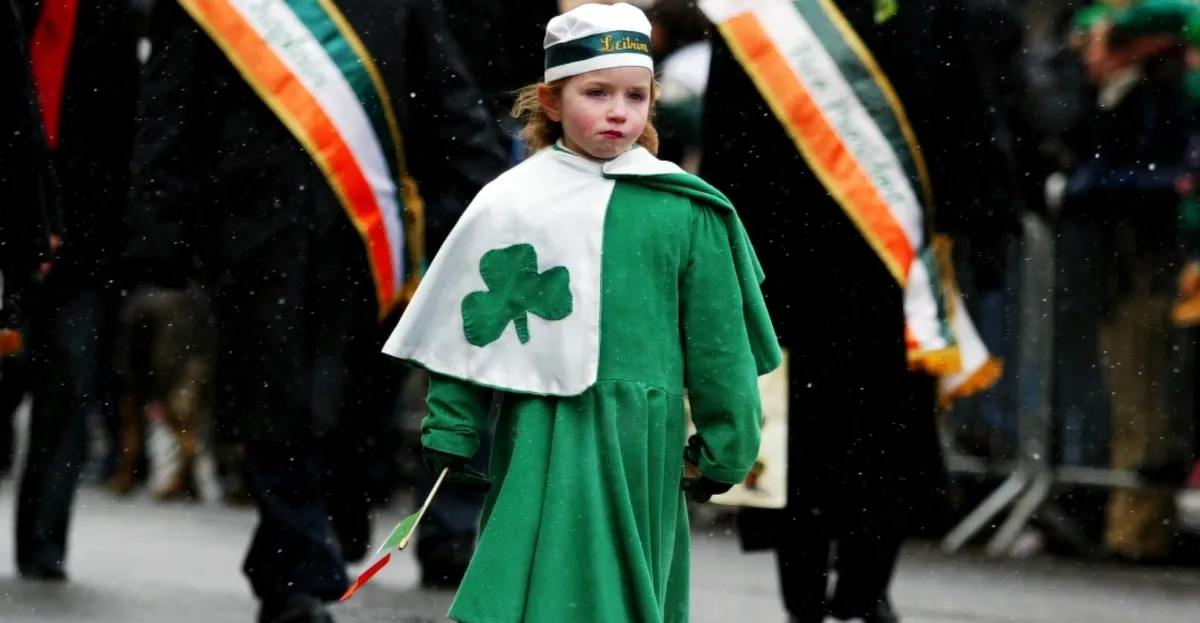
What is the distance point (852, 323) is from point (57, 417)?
8.97 ft

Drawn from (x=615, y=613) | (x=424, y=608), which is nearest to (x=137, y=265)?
(x=424, y=608)

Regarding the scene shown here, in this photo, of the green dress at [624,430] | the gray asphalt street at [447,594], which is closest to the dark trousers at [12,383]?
the gray asphalt street at [447,594]

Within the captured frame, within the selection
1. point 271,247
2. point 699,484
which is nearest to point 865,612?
point 271,247

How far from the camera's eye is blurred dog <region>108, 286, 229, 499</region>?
1266 centimetres

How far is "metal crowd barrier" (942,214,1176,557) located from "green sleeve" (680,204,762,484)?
5.38 metres

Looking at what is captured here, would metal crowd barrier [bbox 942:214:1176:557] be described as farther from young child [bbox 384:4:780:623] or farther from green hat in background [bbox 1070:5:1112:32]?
young child [bbox 384:4:780:623]

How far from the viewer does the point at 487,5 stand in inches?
314

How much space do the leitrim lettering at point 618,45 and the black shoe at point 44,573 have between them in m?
3.84

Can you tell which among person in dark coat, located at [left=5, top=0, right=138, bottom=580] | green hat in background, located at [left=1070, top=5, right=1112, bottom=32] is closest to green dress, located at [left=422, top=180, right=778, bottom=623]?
person in dark coat, located at [left=5, top=0, right=138, bottom=580]

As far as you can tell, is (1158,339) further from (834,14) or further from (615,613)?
(615,613)

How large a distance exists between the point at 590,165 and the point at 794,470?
2.18 metres

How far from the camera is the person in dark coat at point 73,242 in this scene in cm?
765

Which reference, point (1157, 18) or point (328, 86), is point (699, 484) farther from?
point (1157, 18)

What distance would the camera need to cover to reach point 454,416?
4.79 metres
